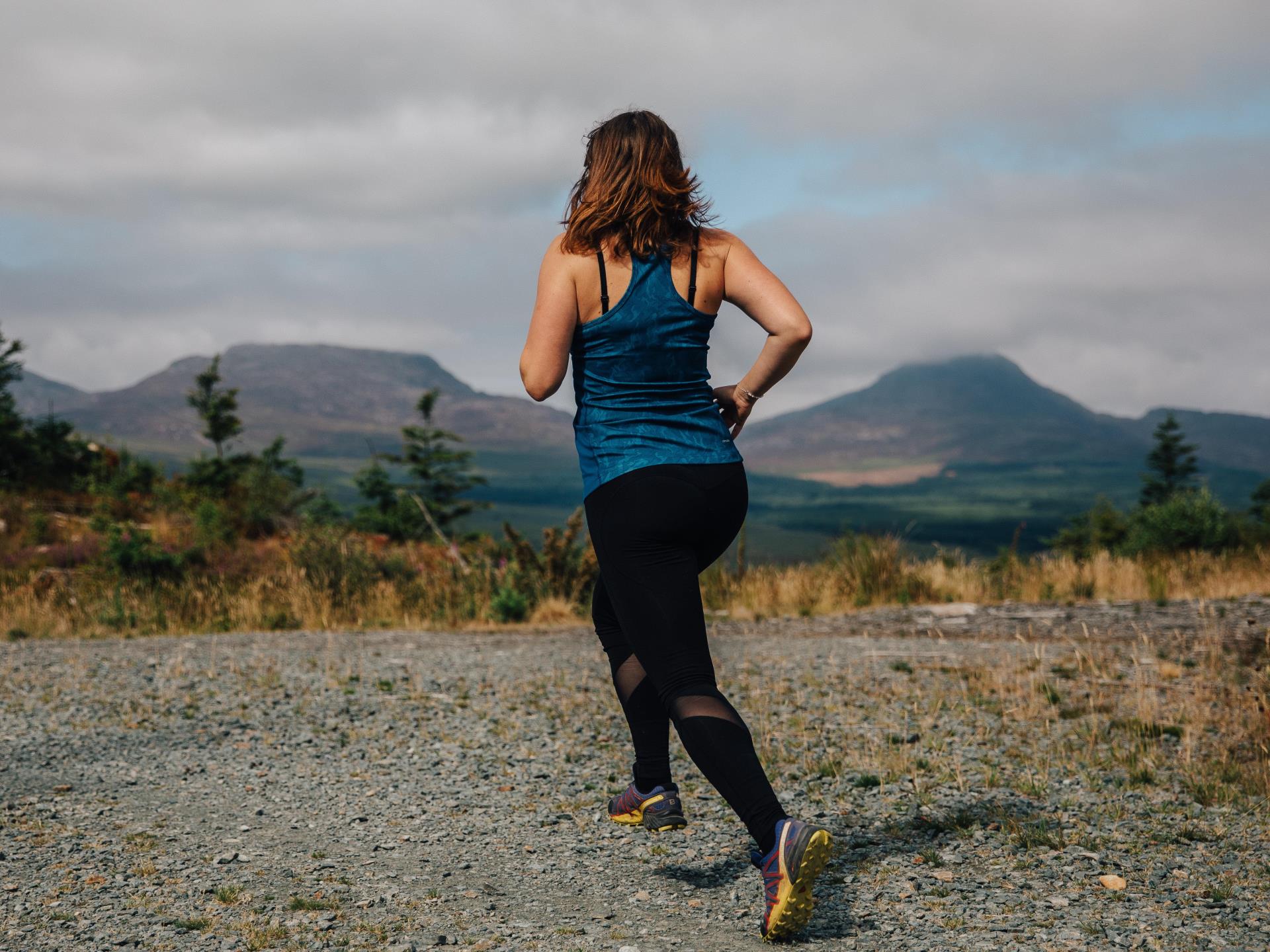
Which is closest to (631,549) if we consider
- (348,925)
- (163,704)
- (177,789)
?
(348,925)

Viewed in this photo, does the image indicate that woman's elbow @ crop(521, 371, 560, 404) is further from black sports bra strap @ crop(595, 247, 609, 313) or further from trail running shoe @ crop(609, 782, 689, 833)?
trail running shoe @ crop(609, 782, 689, 833)

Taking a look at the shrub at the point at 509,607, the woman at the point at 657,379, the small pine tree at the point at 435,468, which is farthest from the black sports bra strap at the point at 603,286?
the small pine tree at the point at 435,468

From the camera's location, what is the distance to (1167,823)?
13.7 ft

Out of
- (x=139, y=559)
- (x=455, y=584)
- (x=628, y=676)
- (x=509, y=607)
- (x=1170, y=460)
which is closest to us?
(x=628, y=676)

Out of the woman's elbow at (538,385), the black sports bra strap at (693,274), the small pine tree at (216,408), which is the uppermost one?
the small pine tree at (216,408)

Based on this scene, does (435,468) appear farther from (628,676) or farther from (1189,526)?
(628,676)

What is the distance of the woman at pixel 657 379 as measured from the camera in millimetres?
2939

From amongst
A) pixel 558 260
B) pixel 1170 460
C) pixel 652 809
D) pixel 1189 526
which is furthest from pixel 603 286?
pixel 1170 460

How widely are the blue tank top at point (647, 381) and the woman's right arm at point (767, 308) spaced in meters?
0.12

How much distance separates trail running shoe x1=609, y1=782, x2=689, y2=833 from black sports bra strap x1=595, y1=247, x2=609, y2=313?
5.70 ft

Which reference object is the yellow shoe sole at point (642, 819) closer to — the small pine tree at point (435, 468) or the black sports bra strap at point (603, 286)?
the black sports bra strap at point (603, 286)

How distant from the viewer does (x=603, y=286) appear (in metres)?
2.97

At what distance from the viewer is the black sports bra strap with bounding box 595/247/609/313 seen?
2.96 meters

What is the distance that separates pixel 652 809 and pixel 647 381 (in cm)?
157
